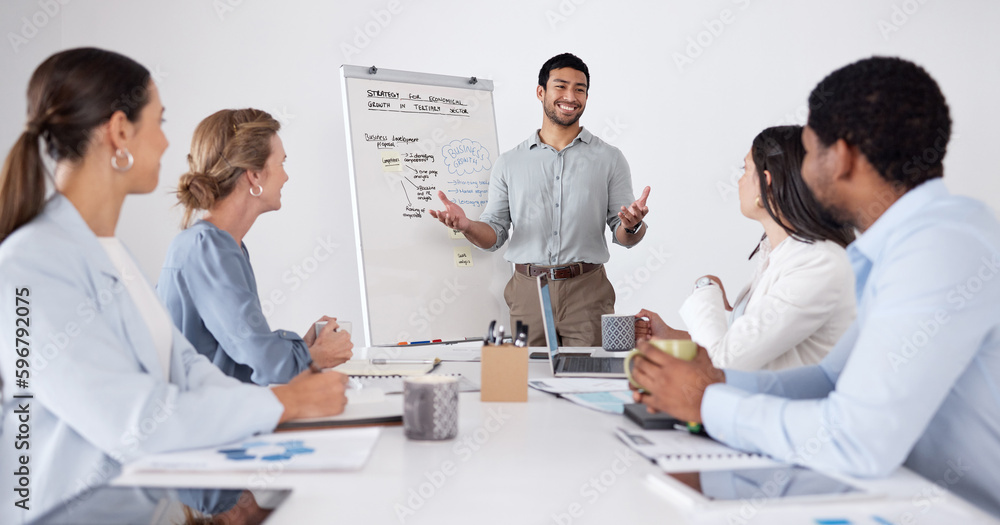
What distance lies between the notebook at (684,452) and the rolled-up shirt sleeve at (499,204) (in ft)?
7.21

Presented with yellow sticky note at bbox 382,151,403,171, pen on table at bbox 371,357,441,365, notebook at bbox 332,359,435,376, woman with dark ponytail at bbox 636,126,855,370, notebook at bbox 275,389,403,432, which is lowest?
pen on table at bbox 371,357,441,365

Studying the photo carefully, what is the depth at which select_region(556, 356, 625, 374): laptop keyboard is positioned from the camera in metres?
1.75

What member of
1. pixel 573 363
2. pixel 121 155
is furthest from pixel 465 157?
pixel 121 155

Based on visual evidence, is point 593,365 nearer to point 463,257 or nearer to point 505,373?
point 505,373

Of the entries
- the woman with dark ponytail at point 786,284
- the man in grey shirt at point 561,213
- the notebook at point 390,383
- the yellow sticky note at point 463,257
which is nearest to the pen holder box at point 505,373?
the notebook at point 390,383

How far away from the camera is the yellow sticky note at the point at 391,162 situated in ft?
10.4

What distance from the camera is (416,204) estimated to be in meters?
3.21

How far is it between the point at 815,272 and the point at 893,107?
62 cm

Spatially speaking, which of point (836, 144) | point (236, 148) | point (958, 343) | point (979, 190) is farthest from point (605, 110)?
point (958, 343)

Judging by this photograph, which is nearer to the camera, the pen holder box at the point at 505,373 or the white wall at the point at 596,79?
the pen holder box at the point at 505,373

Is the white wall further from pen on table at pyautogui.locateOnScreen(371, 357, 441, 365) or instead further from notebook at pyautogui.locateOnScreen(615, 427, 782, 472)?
notebook at pyautogui.locateOnScreen(615, 427, 782, 472)

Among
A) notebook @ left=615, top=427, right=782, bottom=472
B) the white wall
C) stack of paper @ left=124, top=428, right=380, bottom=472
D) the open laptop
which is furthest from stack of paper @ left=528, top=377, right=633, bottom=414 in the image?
the white wall

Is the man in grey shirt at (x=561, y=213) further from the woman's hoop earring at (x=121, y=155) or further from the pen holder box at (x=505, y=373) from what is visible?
the woman's hoop earring at (x=121, y=155)

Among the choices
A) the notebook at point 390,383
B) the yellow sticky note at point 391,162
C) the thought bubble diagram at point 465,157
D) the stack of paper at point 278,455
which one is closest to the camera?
the stack of paper at point 278,455
